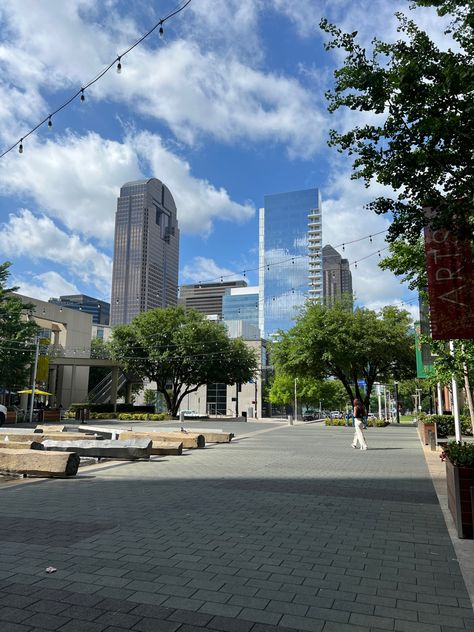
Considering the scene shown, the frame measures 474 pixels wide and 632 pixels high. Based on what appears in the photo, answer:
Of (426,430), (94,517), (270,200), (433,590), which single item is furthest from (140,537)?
Answer: (270,200)

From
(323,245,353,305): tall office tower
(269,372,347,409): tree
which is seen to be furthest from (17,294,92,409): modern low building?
(323,245,353,305): tall office tower

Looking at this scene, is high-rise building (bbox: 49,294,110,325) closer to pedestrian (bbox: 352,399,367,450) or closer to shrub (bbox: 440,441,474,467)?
pedestrian (bbox: 352,399,367,450)

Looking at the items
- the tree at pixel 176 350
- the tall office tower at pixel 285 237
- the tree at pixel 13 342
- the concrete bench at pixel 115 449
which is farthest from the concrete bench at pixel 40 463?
the tall office tower at pixel 285 237

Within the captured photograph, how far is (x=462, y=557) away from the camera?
17.7ft

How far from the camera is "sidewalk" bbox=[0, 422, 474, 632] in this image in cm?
379

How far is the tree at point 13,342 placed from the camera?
115 feet

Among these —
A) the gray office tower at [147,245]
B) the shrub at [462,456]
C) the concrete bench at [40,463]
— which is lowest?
the concrete bench at [40,463]

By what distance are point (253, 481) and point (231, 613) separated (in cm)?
670

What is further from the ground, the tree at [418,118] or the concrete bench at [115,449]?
the tree at [418,118]

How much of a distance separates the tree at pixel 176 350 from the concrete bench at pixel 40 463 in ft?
121

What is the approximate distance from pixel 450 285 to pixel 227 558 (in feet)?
15.9

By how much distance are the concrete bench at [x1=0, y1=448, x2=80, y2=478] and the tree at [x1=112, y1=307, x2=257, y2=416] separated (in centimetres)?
3694

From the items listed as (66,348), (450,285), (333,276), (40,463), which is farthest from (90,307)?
(450,285)

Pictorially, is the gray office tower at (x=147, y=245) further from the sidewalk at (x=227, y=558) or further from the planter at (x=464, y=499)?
the planter at (x=464, y=499)
